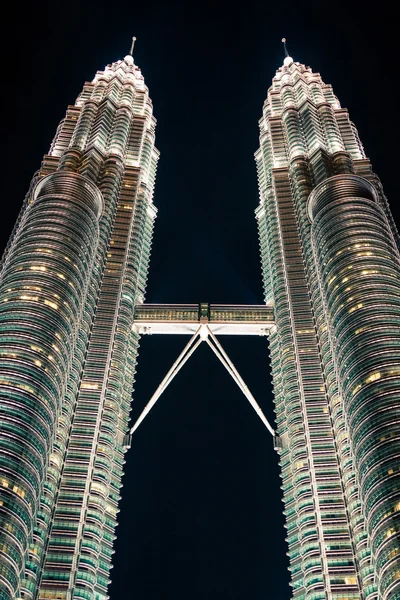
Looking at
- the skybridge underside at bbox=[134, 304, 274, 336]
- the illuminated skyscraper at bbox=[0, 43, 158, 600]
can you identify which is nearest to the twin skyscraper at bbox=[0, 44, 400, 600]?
the illuminated skyscraper at bbox=[0, 43, 158, 600]

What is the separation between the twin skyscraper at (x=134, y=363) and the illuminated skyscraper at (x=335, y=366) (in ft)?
0.94

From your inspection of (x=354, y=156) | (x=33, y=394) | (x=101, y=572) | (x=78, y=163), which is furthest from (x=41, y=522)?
(x=354, y=156)

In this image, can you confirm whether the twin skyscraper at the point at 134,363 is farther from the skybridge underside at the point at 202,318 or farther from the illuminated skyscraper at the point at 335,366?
the skybridge underside at the point at 202,318

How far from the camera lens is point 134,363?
14100 cm

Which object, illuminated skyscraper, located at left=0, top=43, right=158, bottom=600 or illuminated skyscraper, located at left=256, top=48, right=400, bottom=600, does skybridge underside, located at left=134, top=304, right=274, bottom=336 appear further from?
illuminated skyscraper, located at left=0, top=43, right=158, bottom=600

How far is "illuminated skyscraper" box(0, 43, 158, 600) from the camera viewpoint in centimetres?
9562

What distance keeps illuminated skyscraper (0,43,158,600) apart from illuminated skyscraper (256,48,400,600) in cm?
3033

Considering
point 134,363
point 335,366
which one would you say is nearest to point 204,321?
point 134,363

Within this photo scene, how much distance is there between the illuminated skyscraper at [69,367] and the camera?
95.6 metres

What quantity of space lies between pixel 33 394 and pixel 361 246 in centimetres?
6404

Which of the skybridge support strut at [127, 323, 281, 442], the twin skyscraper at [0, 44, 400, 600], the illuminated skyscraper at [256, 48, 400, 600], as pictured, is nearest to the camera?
the illuminated skyscraper at [256, 48, 400, 600]

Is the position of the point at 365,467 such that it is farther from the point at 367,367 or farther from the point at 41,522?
the point at 41,522

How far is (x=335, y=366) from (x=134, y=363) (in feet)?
142

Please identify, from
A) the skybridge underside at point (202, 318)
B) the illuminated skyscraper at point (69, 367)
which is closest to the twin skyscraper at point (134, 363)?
the illuminated skyscraper at point (69, 367)
